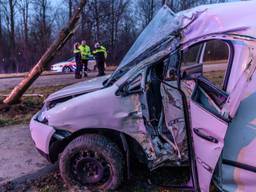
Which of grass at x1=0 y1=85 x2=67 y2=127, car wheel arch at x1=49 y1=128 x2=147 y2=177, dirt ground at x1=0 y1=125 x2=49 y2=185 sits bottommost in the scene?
dirt ground at x1=0 y1=125 x2=49 y2=185

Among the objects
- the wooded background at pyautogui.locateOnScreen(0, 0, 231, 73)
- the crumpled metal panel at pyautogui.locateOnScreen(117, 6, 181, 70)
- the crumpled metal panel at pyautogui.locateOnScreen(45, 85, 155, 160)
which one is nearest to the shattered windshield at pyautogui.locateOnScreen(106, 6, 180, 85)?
the crumpled metal panel at pyautogui.locateOnScreen(117, 6, 181, 70)

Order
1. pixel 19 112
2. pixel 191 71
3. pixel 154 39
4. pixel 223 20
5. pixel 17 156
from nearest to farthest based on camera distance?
pixel 223 20, pixel 154 39, pixel 191 71, pixel 17 156, pixel 19 112

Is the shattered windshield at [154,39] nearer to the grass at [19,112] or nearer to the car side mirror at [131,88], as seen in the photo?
the car side mirror at [131,88]

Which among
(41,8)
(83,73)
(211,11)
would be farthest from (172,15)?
(41,8)

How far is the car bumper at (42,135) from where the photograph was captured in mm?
4871

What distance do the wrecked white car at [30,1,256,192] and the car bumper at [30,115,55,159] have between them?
0.04 ft

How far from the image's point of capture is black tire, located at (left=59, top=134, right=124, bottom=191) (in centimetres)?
462

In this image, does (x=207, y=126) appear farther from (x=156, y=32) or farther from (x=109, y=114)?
(x=156, y=32)

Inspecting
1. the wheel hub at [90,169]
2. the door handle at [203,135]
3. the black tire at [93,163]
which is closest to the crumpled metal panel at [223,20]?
the door handle at [203,135]

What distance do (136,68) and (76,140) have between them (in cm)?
107

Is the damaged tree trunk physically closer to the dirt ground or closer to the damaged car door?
the dirt ground

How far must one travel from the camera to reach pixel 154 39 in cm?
460

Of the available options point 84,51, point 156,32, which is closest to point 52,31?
point 84,51

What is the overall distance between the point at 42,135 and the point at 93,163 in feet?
2.41
